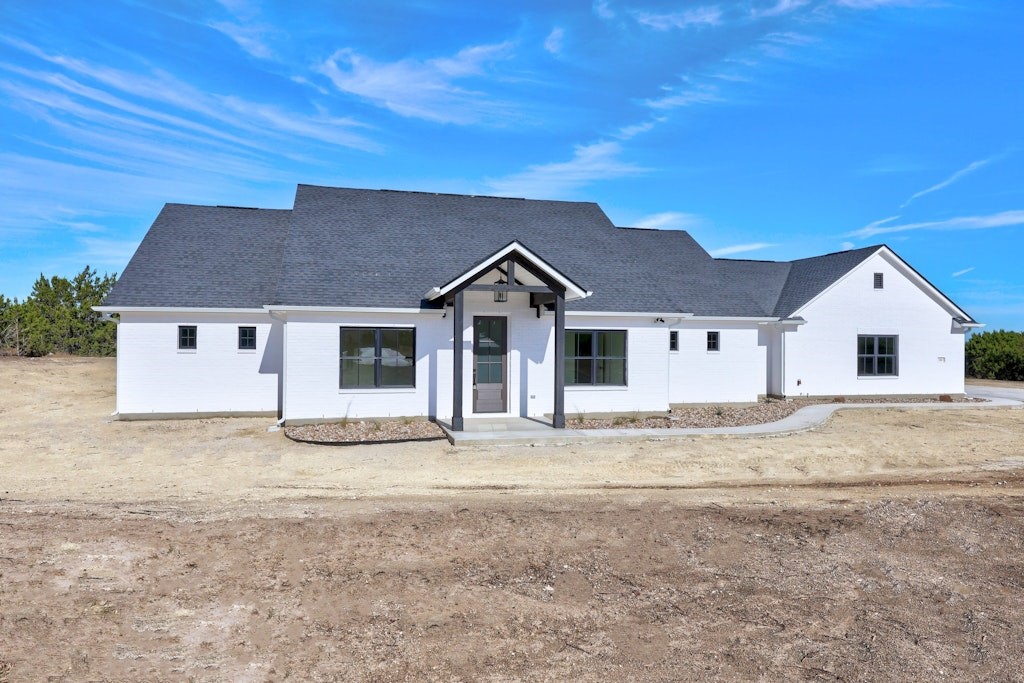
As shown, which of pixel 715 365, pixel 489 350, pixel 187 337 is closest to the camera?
pixel 489 350

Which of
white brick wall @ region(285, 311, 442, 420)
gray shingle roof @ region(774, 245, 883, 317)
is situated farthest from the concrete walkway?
gray shingle roof @ region(774, 245, 883, 317)

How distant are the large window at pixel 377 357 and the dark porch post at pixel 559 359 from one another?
3824mm

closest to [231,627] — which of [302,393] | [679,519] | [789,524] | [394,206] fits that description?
[679,519]

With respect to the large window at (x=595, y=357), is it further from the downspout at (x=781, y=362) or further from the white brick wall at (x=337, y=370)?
the downspout at (x=781, y=362)

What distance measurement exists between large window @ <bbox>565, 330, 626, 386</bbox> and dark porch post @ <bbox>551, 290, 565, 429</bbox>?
2.14 metres

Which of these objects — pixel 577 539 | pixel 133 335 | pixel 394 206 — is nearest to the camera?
pixel 577 539

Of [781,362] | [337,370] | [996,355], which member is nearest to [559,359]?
[337,370]

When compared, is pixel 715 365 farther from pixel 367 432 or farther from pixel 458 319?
pixel 367 432

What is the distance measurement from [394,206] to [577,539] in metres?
16.2

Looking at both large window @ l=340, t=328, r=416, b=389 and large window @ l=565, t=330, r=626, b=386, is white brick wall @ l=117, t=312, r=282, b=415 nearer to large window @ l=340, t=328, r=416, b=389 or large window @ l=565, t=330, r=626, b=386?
large window @ l=340, t=328, r=416, b=389

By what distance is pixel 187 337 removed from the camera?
1788 cm

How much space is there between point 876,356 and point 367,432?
61.3 feet

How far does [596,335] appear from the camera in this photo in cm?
1827

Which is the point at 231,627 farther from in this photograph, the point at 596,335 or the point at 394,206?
the point at 394,206
